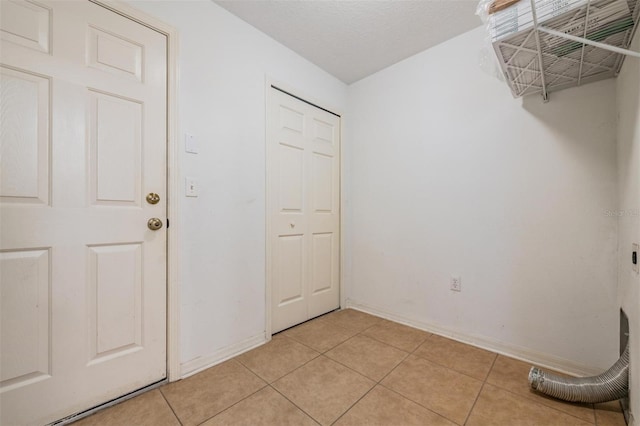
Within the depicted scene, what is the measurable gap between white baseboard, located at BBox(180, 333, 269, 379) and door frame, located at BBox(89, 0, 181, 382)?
0.05 metres

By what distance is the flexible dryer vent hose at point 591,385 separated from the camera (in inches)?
48.4

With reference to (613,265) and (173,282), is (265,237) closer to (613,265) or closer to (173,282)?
(173,282)

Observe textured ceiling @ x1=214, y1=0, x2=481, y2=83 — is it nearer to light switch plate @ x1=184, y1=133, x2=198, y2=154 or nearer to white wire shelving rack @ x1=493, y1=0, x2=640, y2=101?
white wire shelving rack @ x1=493, y1=0, x2=640, y2=101

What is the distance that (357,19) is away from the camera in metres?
1.88

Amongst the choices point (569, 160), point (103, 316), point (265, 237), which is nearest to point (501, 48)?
point (569, 160)

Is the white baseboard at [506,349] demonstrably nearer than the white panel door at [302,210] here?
Yes

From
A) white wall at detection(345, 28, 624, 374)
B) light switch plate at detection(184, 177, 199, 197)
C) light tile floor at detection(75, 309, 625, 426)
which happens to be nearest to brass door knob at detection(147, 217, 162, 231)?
light switch plate at detection(184, 177, 199, 197)

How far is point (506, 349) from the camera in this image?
1805 millimetres

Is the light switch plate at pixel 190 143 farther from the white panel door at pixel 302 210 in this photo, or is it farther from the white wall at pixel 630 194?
the white wall at pixel 630 194

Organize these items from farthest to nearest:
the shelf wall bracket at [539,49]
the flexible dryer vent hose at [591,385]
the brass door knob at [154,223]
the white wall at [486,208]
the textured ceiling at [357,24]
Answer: the textured ceiling at [357,24] → the white wall at [486,208] → the brass door knob at [154,223] → the flexible dryer vent hose at [591,385] → the shelf wall bracket at [539,49]

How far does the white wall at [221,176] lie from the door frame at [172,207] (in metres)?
0.04

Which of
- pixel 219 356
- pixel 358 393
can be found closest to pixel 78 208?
pixel 219 356

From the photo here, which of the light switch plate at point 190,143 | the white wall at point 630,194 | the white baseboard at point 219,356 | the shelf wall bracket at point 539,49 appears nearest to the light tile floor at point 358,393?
the white baseboard at point 219,356

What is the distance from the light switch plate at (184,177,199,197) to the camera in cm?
158
